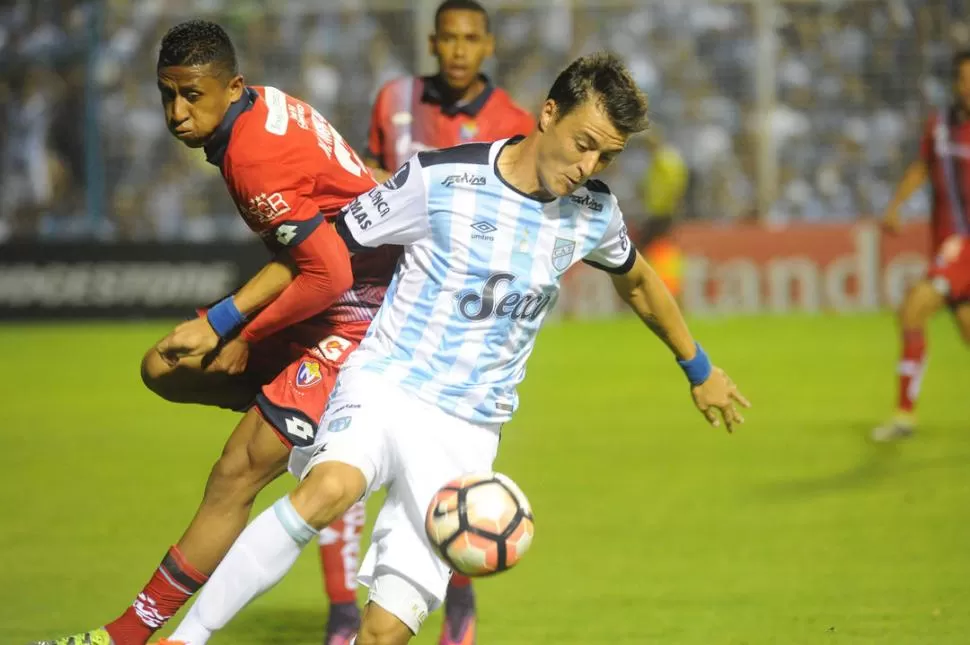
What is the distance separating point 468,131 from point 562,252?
218cm

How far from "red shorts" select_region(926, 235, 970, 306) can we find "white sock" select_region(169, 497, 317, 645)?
6945 mm

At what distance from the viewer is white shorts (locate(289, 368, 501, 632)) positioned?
A: 164 inches

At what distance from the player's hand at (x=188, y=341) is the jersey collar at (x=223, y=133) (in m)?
0.53

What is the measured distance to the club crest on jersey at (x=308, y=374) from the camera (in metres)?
4.73

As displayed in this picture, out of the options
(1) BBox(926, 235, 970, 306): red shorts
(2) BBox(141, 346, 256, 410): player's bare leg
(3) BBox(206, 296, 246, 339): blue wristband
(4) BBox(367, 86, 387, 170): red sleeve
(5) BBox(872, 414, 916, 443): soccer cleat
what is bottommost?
(5) BBox(872, 414, 916, 443): soccer cleat

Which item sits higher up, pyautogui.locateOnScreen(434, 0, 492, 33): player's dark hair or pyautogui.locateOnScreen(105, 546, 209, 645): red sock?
pyautogui.locateOnScreen(434, 0, 492, 33): player's dark hair

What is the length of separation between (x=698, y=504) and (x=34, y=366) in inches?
335

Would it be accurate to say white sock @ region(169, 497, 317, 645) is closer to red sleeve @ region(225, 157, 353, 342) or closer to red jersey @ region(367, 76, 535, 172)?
red sleeve @ region(225, 157, 353, 342)

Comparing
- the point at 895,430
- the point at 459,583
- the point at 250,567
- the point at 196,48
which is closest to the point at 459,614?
the point at 459,583

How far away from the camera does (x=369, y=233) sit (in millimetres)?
4438

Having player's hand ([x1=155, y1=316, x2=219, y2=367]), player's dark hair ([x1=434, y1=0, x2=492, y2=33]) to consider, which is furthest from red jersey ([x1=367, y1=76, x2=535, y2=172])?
player's hand ([x1=155, y1=316, x2=219, y2=367])

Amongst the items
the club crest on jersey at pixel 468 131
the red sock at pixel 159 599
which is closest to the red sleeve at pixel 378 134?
the club crest on jersey at pixel 468 131

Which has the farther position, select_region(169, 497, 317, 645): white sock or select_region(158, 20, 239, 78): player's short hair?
select_region(158, 20, 239, 78): player's short hair

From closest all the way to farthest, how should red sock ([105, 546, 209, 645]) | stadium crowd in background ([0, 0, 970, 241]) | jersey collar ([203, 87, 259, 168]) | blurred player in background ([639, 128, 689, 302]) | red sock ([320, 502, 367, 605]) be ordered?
jersey collar ([203, 87, 259, 168]) < red sock ([105, 546, 209, 645]) < red sock ([320, 502, 367, 605]) < blurred player in background ([639, 128, 689, 302]) < stadium crowd in background ([0, 0, 970, 241])
